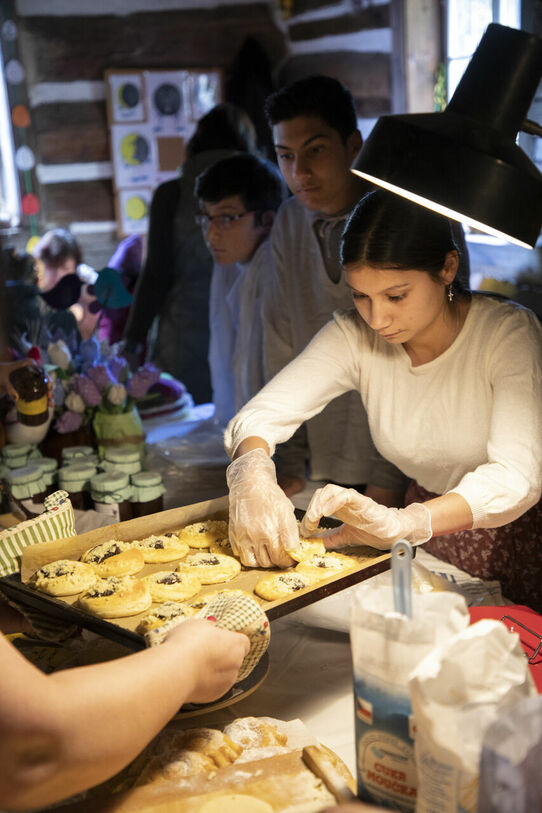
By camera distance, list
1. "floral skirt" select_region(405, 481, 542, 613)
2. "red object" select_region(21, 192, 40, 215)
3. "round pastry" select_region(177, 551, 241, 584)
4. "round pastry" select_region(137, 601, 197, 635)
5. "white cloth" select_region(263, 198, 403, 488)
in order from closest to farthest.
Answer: "round pastry" select_region(137, 601, 197, 635), "round pastry" select_region(177, 551, 241, 584), "floral skirt" select_region(405, 481, 542, 613), "white cloth" select_region(263, 198, 403, 488), "red object" select_region(21, 192, 40, 215)

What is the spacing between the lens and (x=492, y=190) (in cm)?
135

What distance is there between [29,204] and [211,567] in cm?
523

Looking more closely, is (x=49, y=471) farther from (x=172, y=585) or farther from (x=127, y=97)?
(x=127, y=97)

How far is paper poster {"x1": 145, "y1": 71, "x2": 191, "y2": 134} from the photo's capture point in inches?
244

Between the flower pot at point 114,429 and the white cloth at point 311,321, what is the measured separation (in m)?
0.66

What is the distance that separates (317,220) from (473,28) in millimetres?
2007

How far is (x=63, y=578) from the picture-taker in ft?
5.53

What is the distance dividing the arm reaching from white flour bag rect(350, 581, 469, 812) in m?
0.26

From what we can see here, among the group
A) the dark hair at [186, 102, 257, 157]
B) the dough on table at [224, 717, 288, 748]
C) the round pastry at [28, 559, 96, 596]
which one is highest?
the dark hair at [186, 102, 257, 157]

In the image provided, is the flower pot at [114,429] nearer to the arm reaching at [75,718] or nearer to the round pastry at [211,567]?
the round pastry at [211,567]

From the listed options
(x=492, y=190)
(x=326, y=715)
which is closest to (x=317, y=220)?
(x=492, y=190)

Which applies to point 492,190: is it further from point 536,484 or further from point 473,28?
point 473,28

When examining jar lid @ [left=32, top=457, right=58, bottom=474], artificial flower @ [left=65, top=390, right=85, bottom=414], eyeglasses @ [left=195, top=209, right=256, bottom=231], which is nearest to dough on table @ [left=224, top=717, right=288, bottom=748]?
jar lid @ [left=32, top=457, right=58, bottom=474]

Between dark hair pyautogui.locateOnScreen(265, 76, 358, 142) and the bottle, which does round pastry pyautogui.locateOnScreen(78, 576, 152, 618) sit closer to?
the bottle
